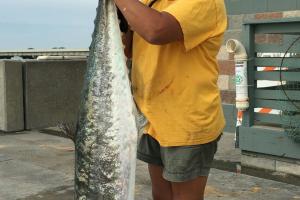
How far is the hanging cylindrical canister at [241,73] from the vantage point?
229 inches

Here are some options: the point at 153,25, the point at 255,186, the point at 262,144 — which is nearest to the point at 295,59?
the point at 262,144

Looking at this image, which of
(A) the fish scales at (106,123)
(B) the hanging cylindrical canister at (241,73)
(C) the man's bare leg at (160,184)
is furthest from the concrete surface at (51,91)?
(A) the fish scales at (106,123)

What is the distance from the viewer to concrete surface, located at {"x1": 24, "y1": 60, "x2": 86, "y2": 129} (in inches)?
278

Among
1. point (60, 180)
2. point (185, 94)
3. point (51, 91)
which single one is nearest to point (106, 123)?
point (185, 94)

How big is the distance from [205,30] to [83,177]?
858mm

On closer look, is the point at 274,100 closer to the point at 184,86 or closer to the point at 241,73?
the point at 241,73

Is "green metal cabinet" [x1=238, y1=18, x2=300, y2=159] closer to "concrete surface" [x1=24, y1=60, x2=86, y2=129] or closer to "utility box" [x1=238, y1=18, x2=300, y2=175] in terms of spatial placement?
"utility box" [x1=238, y1=18, x2=300, y2=175]

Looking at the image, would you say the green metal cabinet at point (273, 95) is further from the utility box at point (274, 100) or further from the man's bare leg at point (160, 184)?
the man's bare leg at point (160, 184)

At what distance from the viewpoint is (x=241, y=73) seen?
19.4 ft

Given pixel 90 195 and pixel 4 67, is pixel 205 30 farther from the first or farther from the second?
pixel 4 67

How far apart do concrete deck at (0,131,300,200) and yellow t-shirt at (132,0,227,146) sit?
2453mm

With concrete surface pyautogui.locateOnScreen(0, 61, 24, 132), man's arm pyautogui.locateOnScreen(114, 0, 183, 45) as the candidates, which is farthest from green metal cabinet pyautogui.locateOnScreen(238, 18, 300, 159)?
man's arm pyautogui.locateOnScreen(114, 0, 183, 45)

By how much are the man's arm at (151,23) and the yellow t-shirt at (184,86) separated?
0.15 m

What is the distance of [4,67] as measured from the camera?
653 centimetres
